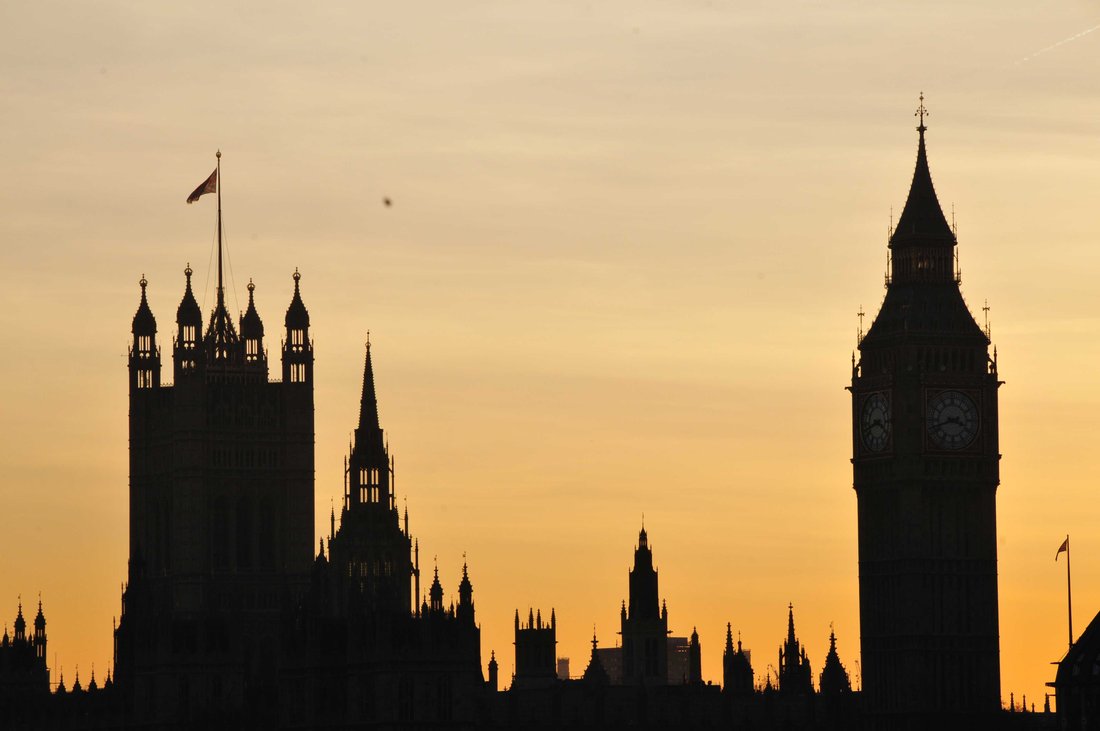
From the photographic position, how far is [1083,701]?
170250mm

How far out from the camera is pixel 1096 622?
17050 centimetres

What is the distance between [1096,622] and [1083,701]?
3.31 meters
